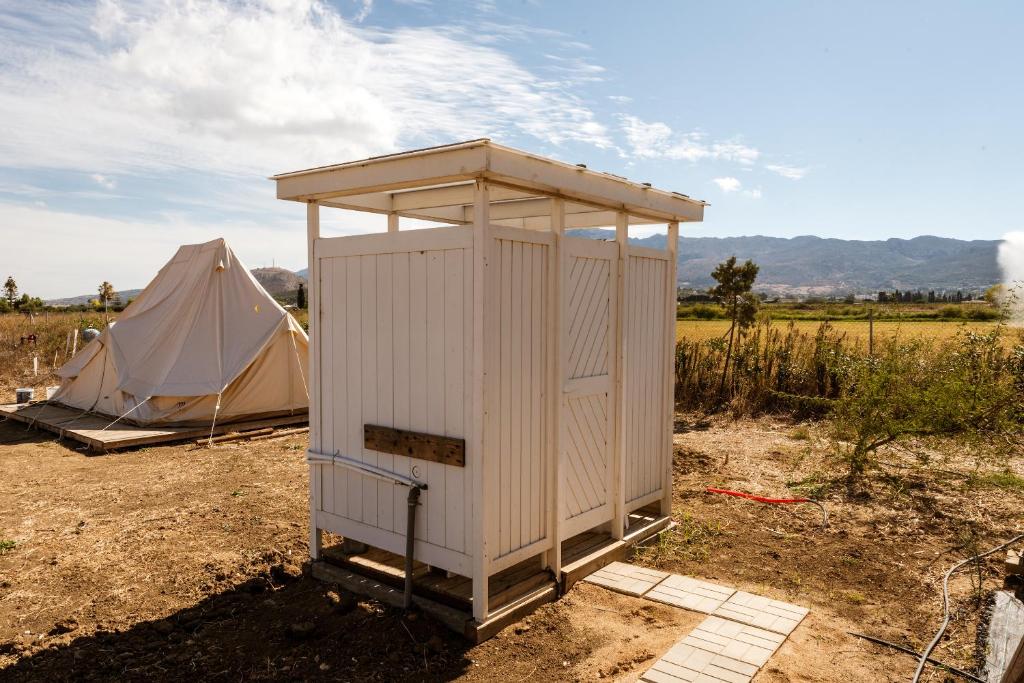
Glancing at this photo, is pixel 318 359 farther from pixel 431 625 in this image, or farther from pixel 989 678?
pixel 989 678

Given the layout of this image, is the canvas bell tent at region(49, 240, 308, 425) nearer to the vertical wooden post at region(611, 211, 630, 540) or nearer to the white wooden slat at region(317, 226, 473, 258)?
the white wooden slat at region(317, 226, 473, 258)

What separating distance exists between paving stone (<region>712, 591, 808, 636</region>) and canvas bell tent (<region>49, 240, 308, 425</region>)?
24.9 feet

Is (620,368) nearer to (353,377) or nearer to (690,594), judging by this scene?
(690,594)

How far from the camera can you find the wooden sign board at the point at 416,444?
393cm

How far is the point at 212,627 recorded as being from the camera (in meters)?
4.20

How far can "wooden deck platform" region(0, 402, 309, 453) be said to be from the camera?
356 inches

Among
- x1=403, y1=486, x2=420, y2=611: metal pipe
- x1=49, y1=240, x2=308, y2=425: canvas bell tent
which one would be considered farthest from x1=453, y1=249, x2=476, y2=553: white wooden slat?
x1=49, y1=240, x2=308, y2=425: canvas bell tent

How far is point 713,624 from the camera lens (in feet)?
13.2

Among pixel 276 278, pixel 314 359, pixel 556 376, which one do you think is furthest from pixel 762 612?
pixel 276 278

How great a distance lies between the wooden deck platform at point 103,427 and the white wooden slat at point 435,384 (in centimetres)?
659

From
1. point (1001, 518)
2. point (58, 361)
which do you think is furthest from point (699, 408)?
point (58, 361)

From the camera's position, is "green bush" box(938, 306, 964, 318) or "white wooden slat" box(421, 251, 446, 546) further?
"green bush" box(938, 306, 964, 318)

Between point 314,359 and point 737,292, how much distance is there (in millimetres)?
8950

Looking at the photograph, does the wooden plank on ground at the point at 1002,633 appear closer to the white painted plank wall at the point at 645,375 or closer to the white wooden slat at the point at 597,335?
the white painted plank wall at the point at 645,375
